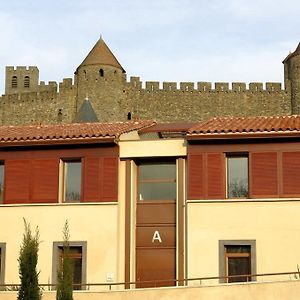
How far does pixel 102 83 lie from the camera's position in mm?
72875

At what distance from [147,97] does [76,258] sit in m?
48.7

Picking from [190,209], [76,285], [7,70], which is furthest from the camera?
[7,70]

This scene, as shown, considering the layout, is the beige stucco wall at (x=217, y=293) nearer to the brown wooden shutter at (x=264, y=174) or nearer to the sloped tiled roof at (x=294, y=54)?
the brown wooden shutter at (x=264, y=174)

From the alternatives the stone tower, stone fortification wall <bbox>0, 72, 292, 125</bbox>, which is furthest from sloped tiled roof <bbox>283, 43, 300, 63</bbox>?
the stone tower

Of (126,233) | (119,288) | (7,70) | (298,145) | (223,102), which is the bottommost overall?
(119,288)

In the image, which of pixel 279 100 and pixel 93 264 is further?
pixel 279 100

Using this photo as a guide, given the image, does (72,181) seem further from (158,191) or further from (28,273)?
(28,273)

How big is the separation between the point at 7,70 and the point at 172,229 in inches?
2616

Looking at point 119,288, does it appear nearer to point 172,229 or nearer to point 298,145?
point 172,229

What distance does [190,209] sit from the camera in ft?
83.6

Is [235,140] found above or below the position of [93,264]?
above

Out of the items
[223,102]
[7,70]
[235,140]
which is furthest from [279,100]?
[235,140]

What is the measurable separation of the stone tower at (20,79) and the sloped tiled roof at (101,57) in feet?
47.3

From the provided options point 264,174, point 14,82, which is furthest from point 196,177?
point 14,82
